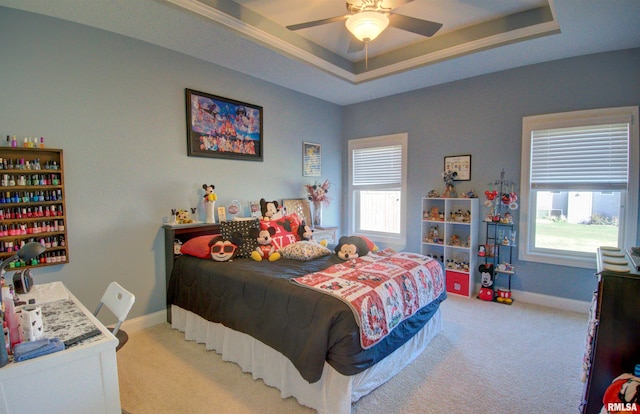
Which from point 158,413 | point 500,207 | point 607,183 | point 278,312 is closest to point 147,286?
point 158,413

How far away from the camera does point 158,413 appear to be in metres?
1.97

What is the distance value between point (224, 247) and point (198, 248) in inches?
10.7

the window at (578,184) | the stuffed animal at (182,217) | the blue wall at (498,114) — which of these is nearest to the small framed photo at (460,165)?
the blue wall at (498,114)

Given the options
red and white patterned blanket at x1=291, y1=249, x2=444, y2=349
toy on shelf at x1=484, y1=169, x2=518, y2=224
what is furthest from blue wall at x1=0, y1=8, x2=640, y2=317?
red and white patterned blanket at x1=291, y1=249, x2=444, y2=349

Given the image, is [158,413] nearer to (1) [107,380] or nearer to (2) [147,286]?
(1) [107,380]

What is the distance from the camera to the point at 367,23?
2324 mm

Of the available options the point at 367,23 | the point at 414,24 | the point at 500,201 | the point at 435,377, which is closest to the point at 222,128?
the point at 367,23

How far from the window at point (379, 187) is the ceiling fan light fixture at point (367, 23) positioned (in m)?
2.50

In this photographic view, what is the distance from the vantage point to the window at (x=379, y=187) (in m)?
4.82

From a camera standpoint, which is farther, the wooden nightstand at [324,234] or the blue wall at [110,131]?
the wooden nightstand at [324,234]

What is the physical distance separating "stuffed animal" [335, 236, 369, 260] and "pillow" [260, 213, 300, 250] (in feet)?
1.83

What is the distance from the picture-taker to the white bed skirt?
1871 mm

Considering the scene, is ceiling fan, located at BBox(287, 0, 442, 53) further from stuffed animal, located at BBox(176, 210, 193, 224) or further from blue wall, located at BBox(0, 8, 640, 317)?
stuffed animal, located at BBox(176, 210, 193, 224)

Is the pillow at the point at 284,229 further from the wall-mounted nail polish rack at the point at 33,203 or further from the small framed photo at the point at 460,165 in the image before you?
the small framed photo at the point at 460,165
